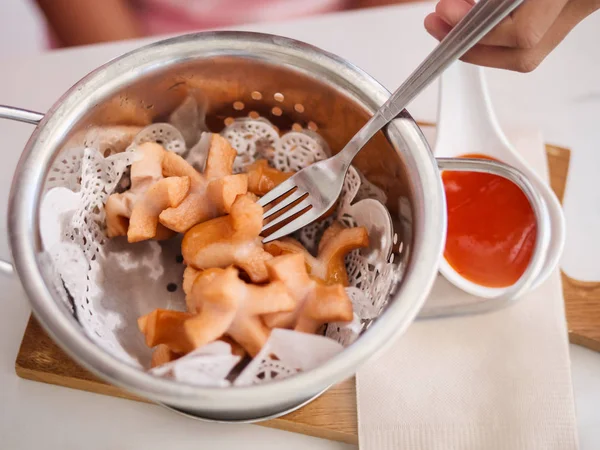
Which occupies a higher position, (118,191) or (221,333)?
(118,191)

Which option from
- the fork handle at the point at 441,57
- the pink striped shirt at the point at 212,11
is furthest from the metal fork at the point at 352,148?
the pink striped shirt at the point at 212,11

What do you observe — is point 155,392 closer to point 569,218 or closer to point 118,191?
point 118,191

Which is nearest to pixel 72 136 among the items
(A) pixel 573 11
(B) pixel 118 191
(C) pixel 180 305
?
(B) pixel 118 191

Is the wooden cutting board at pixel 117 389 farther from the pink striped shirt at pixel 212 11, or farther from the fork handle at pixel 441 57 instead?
the pink striped shirt at pixel 212 11

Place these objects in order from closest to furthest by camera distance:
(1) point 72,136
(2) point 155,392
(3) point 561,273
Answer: (2) point 155,392
(1) point 72,136
(3) point 561,273

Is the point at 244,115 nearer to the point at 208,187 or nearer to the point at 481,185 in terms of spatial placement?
the point at 208,187

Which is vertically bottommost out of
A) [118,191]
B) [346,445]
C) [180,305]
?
[346,445]

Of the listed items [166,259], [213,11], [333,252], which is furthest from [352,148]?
[213,11]

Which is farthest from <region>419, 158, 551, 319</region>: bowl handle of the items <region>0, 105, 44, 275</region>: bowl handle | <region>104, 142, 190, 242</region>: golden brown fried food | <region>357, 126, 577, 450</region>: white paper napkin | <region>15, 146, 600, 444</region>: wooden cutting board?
<region>0, 105, 44, 275</region>: bowl handle
